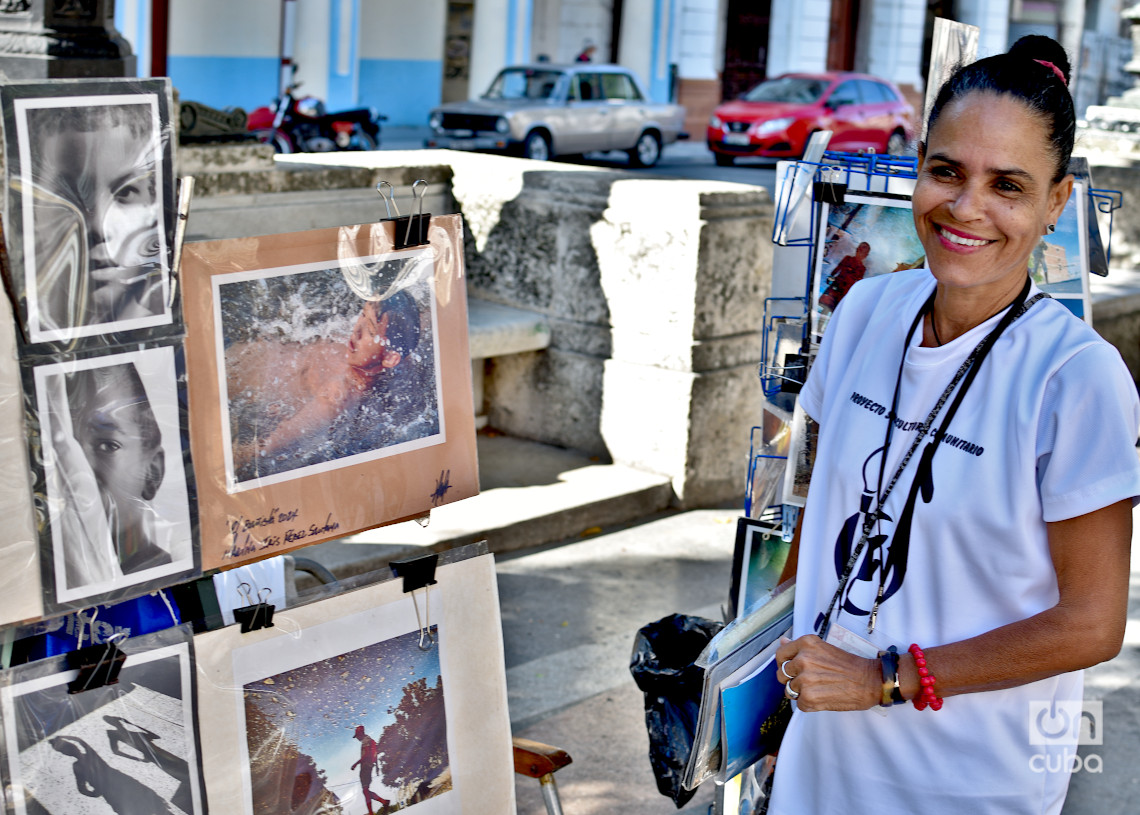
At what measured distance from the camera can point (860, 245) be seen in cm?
254

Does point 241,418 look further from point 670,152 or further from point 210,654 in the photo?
point 670,152

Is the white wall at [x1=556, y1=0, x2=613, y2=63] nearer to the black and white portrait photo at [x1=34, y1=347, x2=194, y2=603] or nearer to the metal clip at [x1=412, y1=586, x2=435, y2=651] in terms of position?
the metal clip at [x1=412, y1=586, x2=435, y2=651]

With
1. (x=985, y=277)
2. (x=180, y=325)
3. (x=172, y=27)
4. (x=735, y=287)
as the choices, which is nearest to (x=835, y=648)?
(x=985, y=277)

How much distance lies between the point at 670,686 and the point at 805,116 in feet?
53.8

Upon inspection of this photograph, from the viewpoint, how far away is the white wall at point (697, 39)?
2281 centimetres

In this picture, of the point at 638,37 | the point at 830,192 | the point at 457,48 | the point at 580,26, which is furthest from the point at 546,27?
the point at 830,192

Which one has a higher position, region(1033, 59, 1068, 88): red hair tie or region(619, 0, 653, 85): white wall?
region(619, 0, 653, 85): white wall

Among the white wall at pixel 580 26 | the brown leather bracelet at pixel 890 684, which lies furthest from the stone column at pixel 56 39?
the white wall at pixel 580 26

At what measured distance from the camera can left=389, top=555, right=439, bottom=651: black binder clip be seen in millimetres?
2059

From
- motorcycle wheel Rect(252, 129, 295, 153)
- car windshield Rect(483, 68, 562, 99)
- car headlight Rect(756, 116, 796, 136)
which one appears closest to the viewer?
motorcycle wheel Rect(252, 129, 295, 153)

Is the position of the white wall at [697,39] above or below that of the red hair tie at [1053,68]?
above

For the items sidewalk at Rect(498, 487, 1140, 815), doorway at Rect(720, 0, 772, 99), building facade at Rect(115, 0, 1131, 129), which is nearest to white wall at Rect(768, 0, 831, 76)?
building facade at Rect(115, 0, 1131, 129)

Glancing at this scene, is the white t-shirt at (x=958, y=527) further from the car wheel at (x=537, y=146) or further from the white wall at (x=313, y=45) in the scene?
the white wall at (x=313, y=45)

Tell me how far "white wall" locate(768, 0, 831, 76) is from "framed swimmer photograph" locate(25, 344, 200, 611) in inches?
955
